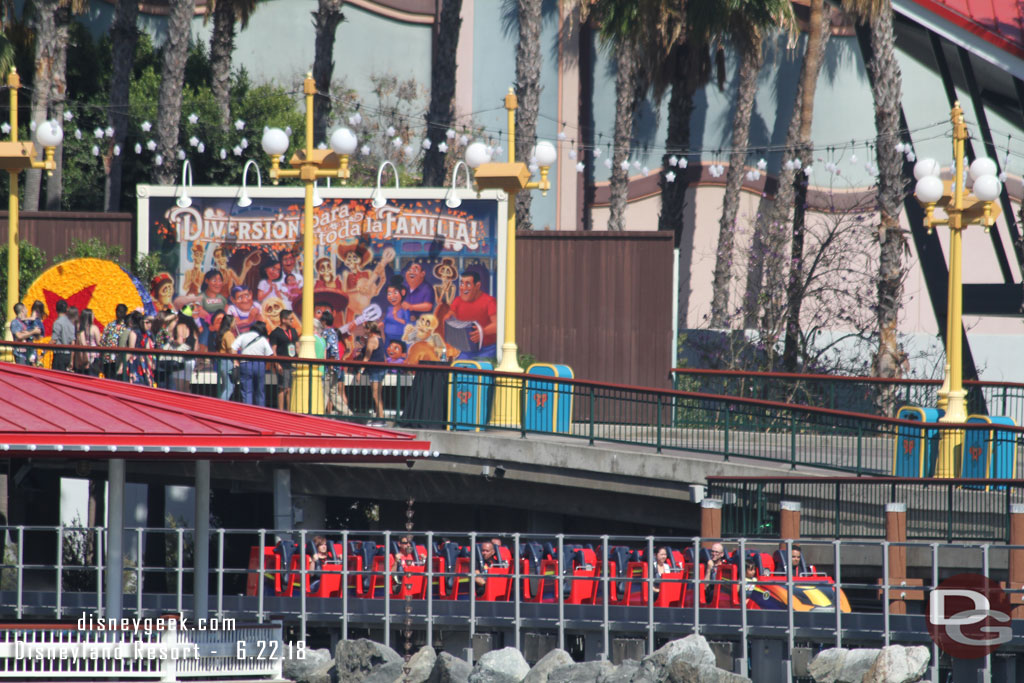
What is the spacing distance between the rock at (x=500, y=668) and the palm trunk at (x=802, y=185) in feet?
55.1

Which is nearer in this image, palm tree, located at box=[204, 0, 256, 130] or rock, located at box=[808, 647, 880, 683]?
rock, located at box=[808, 647, 880, 683]

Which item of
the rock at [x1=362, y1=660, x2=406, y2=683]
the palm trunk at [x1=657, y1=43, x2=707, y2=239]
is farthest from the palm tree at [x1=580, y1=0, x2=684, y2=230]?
the rock at [x1=362, y1=660, x2=406, y2=683]

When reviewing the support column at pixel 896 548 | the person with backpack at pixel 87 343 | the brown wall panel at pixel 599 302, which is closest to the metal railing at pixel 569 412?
the person with backpack at pixel 87 343

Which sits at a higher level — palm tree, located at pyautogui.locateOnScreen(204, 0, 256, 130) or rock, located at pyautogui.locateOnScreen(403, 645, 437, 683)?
palm tree, located at pyautogui.locateOnScreen(204, 0, 256, 130)

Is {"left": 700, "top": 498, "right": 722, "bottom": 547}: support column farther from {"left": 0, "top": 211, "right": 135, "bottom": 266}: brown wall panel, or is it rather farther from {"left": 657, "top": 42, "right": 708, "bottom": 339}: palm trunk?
{"left": 657, "top": 42, "right": 708, "bottom": 339}: palm trunk

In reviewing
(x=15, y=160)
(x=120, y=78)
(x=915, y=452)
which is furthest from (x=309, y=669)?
(x=120, y=78)

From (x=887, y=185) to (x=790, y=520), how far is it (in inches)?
502

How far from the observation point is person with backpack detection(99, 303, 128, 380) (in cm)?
2191

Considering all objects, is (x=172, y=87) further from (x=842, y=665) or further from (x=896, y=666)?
(x=896, y=666)

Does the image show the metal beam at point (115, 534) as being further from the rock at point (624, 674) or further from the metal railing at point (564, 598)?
the rock at point (624, 674)

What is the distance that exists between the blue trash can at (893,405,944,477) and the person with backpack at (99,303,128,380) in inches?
412

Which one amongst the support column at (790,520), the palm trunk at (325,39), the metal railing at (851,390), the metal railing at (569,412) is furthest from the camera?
the palm trunk at (325,39)

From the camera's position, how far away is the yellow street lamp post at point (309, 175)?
2173 centimetres

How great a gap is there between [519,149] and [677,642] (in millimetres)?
19555
